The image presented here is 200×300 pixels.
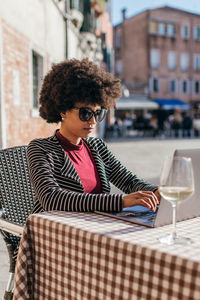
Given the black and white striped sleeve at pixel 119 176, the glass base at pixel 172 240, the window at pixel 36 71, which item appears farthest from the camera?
the window at pixel 36 71

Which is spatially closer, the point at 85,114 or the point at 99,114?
the point at 85,114

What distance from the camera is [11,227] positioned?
2045mm

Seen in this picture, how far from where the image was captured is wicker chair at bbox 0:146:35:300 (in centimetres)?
229

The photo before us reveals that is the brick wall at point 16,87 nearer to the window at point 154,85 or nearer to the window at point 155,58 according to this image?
the window at point 154,85

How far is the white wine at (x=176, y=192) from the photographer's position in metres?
1.35

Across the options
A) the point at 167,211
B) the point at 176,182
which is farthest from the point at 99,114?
the point at 176,182

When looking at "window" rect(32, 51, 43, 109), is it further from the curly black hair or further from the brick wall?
the curly black hair

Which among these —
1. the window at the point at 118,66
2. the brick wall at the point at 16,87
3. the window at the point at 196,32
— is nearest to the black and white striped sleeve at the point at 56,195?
the brick wall at the point at 16,87

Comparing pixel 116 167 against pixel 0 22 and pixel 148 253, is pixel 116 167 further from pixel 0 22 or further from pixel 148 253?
pixel 0 22

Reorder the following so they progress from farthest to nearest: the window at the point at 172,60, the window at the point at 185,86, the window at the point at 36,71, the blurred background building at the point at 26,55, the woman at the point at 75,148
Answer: the window at the point at 185,86
the window at the point at 172,60
the window at the point at 36,71
the blurred background building at the point at 26,55
the woman at the point at 75,148

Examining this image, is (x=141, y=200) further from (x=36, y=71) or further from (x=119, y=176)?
(x=36, y=71)

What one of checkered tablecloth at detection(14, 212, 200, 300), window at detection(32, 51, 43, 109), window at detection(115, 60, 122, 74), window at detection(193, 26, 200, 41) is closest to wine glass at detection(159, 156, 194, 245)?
checkered tablecloth at detection(14, 212, 200, 300)

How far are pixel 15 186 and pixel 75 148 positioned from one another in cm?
43

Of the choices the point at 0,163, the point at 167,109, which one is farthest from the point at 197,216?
the point at 167,109
